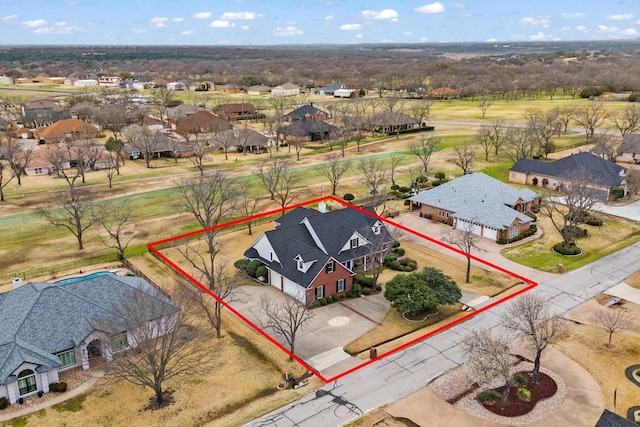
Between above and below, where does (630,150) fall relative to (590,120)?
below

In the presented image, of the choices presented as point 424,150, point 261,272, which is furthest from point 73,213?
point 424,150

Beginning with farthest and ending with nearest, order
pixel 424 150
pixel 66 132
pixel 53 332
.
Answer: pixel 66 132 → pixel 424 150 → pixel 53 332

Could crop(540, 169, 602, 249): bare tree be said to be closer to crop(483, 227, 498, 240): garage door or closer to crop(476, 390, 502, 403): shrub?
crop(483, 227, 498, 240): garage door

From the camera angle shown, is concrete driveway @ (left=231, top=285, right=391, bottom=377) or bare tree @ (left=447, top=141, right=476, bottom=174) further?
bare tree @ (left=447, top=141, right=476, bottom=174)

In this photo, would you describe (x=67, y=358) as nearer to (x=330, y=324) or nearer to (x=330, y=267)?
(x=330, y=324)

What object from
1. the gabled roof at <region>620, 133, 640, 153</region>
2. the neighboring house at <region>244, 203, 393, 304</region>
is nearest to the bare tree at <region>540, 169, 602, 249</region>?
the neighboring house at <region>244, 203, 393, 304</region>
